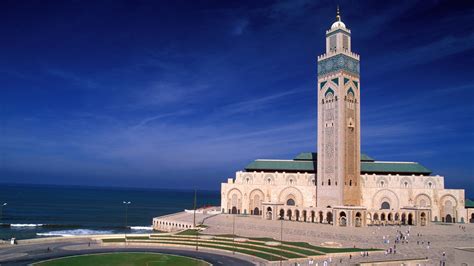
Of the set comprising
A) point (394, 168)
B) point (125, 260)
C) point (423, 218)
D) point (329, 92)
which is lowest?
point (125, 260)

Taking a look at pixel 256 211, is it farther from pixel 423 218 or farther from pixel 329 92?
pixel 423 218

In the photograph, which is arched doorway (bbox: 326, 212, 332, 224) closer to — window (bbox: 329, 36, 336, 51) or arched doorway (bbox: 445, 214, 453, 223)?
arched doorway (bbox: 445, 214, 453, 223)

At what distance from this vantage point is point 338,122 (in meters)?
76.9

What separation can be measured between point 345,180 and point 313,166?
440 inches

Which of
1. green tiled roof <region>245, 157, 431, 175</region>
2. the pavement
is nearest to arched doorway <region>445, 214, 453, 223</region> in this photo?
the pavement

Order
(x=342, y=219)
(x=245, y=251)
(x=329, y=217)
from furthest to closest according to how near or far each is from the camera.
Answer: (x=329, y=217) → (x=342, y=219) → (x=245, y=251)

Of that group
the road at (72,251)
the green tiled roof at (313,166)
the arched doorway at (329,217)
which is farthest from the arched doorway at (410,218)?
the road at (72,251)

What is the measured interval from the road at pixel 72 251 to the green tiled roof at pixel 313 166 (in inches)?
1617

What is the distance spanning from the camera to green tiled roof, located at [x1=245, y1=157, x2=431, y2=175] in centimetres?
8350

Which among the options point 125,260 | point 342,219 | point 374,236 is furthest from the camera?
point 342,219

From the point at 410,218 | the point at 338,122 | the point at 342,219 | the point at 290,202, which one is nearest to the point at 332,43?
the point at 338,122

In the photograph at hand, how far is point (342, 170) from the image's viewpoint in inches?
2963

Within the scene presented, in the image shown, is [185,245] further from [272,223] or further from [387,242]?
[387,242]

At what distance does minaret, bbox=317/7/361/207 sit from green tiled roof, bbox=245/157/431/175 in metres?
→ 6.22
